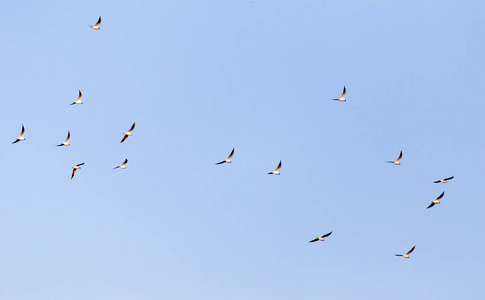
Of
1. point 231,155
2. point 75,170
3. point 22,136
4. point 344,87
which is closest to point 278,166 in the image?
point 231,155

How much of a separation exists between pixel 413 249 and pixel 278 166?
80.4ft

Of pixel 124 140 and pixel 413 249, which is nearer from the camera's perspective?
pixel 124 140

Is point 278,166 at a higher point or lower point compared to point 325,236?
higher

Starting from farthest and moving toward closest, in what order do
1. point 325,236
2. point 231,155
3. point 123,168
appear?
point 123,168, point 231,155, point 325,236

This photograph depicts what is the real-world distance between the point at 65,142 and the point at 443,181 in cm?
5293

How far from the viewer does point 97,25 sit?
364 ft

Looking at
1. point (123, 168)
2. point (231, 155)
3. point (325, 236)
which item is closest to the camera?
point (325, 236)

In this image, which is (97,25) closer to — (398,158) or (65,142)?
(65,142)

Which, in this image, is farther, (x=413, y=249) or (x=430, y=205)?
(x=413, y=249)

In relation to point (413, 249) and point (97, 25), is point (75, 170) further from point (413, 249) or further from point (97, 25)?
point (413, 249)

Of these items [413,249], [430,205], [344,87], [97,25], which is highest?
[97,25]

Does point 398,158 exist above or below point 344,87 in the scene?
below

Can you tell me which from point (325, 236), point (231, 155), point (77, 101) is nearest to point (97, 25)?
point (77, 101)

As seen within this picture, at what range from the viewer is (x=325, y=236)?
105 meters
